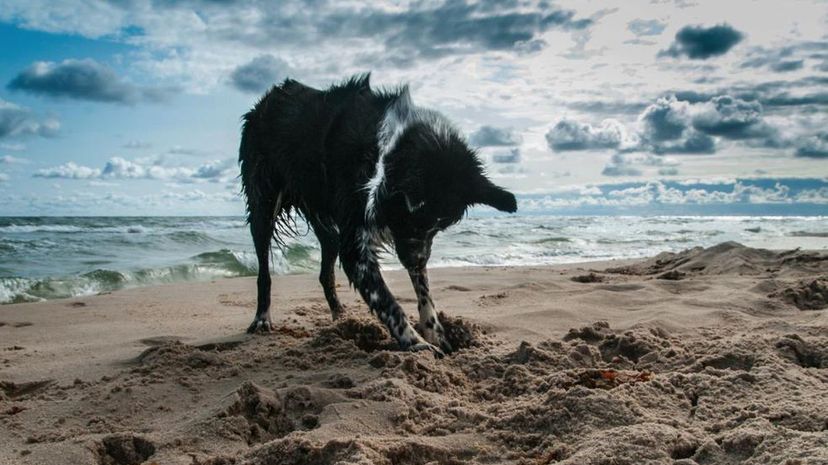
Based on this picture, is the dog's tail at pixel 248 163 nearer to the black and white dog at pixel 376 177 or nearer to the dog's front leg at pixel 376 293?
the black and white dog at pixel 376 177

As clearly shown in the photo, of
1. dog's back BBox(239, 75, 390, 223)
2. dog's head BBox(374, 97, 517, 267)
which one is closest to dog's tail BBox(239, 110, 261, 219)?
dog's back BBox(239, 75, 390, 223)

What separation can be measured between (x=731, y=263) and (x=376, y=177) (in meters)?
6.77

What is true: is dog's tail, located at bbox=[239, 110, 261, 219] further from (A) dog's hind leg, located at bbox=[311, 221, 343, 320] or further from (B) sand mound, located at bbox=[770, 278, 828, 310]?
(B) sand mound, located at bbox=[770, 278, 828, 310]

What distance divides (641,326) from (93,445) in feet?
12.2

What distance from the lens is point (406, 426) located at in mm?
2791

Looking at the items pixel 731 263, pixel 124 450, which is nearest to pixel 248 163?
pixel 124 450

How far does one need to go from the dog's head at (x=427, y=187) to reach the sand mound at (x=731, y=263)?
5.06 m

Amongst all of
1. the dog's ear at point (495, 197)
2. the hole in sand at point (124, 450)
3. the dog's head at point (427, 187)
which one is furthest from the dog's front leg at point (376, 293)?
the hole in sand at point (124, 450)

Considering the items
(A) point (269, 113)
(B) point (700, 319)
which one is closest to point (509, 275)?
(B) point (700, 319)

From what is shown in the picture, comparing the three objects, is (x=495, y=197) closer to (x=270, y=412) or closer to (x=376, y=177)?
(x=376, y=177)

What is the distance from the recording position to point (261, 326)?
17.3ft

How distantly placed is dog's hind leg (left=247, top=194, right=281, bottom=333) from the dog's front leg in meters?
1.28

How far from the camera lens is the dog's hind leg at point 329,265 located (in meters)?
5.62

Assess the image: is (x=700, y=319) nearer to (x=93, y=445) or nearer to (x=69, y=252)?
(x=93, y=445)
